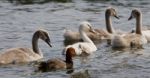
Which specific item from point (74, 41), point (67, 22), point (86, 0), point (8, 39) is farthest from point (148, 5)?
point (8, 39)

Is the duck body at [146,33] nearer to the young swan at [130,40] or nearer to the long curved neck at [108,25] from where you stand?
the young swan at [130,40]

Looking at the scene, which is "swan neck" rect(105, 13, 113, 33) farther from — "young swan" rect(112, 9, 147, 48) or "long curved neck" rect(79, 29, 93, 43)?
"long curved neck" rect(79, 29, 93, 43)

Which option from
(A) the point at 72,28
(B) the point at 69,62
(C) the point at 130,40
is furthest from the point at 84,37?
(B) the point at 69,62

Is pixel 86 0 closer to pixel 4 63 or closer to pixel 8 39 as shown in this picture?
pixel 8 39

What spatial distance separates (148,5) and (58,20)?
492 centimetres

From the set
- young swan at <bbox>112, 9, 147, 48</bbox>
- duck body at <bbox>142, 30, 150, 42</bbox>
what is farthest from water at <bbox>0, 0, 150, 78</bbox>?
duck body at <bbox>142, 30, 150, 42</bbox>

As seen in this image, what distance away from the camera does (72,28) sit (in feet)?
78.4

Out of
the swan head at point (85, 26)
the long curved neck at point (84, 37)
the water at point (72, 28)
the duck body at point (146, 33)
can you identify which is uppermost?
→ the swan head at point (85, 26)

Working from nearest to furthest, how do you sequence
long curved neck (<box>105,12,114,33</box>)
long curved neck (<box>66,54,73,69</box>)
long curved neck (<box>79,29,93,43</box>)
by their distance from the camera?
long curved neck (<box>66,54,73,69</box>)
long curved neck (<box>79,29,93,43</box>)
long curved neck (<box>105,12,114,33</box>)

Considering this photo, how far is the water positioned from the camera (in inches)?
658

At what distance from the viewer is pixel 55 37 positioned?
878 inches

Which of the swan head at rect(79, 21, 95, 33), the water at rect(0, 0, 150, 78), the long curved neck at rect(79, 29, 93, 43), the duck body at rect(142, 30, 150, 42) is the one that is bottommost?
the duck body at rect(142, 30, 150, 42)

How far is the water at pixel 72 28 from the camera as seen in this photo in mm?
16705

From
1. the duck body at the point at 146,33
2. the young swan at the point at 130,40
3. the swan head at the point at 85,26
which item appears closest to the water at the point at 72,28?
the young swan at the point at 130,40
